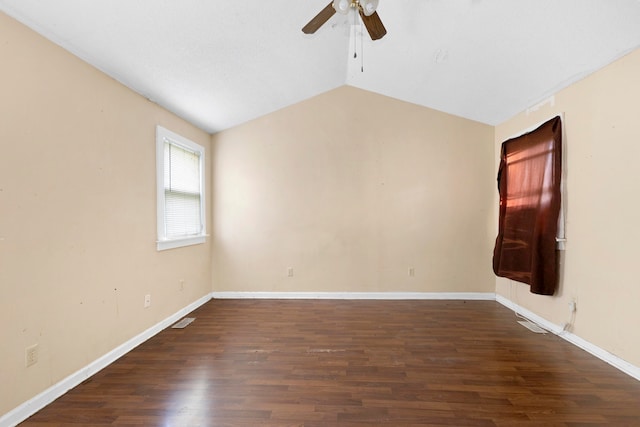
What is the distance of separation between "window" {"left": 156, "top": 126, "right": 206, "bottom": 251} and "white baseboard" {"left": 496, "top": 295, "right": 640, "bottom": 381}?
4035mm

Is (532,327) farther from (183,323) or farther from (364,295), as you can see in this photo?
(183,323)

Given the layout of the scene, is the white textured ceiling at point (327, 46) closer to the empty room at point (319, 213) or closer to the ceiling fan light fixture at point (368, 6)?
the empty room at point (319, 213)

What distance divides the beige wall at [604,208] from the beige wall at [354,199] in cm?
123

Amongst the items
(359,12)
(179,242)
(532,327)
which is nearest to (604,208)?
(532,327)

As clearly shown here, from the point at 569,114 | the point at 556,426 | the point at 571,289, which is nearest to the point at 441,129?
the point at 569,114

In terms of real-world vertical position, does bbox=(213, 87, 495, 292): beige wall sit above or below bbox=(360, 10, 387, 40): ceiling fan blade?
below

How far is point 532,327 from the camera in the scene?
2986mm

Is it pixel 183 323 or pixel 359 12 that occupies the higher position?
pixel 359 12

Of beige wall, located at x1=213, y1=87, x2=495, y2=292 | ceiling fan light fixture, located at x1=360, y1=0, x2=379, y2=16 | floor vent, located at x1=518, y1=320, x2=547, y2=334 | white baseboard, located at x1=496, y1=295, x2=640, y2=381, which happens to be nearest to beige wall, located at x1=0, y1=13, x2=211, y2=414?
beige wall, located at x1=213, y1=87, x2=495, y2=292

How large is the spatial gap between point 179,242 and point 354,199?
7.53 feet

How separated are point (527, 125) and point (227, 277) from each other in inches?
168

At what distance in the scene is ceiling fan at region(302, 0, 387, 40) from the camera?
67.2 inches

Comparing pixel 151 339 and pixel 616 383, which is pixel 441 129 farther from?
pixel 151 339

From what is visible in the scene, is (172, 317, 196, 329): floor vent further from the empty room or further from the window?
the window
